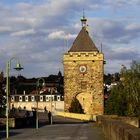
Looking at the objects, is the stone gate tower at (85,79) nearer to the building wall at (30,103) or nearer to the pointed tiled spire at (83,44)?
the pointed tiled spire at (83,44)

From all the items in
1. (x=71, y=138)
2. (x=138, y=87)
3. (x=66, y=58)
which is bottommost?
(x=71, y=138)

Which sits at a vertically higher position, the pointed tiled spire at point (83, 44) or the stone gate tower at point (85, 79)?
the pointed tiled spire at point (83, 44)

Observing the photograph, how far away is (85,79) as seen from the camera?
11800cm

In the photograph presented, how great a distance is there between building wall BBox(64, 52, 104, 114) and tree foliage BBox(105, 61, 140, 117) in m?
34.8

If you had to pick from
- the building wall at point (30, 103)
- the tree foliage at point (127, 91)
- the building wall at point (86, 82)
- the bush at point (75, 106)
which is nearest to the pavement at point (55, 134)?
the tree foliage at point (127, 91)

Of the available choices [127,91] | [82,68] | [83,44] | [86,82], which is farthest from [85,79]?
[127,91]

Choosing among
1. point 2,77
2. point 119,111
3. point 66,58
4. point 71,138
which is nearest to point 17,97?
point 66,58

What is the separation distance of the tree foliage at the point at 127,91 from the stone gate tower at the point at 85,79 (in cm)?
3468

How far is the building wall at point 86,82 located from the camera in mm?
116562

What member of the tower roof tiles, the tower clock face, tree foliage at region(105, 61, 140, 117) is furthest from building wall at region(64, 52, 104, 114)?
tree foliage at region(105, 61, 140, 117)

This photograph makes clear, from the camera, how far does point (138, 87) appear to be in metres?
77.9

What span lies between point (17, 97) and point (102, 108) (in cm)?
7922

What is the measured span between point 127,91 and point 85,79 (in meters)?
39.3

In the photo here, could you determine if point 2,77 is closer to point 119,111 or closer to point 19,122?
point 19,122
